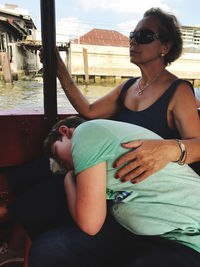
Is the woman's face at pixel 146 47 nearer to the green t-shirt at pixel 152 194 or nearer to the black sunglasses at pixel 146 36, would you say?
the black sunglasses at pixel 146 36

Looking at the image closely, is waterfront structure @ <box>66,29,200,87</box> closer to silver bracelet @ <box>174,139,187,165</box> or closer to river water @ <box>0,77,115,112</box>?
river water @ <box>0,77,115,112</box>

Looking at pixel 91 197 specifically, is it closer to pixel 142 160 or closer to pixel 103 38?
pixel 142 160

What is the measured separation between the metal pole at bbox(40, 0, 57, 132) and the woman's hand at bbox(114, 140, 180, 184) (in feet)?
3.06

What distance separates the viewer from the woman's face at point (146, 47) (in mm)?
1547

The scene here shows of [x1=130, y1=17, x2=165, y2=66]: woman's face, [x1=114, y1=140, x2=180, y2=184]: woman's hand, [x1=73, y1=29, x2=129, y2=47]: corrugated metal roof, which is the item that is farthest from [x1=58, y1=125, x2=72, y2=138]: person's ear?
[x1=73, y1=29, x2=129, y2=47]: corrugated metal roof

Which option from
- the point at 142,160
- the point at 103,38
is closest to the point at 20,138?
the point at 142,160

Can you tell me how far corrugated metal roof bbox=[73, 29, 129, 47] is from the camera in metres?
30.4

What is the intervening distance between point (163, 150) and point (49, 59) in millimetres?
1040

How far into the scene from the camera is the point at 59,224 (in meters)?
1.19

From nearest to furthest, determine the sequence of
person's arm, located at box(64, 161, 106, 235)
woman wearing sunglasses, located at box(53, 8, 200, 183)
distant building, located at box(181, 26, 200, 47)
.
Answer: person's arm, located at box(64, 161, 106, 235) < woman wearing sunglasses, located at box(53, 8, 200, 183) < distant building, located at box(181, 26, 200, 47)

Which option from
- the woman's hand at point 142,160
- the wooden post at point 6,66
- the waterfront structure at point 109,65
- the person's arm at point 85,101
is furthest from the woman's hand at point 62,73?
the waterfront structure at point 109,65

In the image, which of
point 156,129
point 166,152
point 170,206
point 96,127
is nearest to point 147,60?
point 156,129

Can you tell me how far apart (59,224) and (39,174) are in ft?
1.37

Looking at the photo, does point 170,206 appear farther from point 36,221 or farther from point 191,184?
point 36,221
